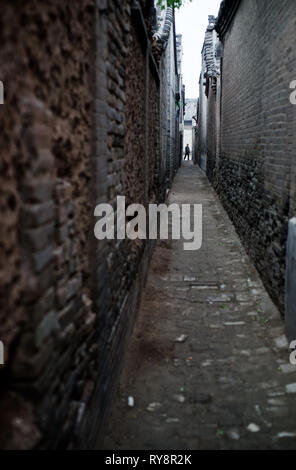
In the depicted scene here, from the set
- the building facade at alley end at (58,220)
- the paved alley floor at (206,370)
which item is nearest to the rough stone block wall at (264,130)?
the paved alley floor at (206,370)

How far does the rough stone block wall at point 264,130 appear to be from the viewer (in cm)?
477

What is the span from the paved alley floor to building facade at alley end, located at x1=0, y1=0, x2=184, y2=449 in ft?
1.36

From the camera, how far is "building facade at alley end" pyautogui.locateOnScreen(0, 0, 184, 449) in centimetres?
157

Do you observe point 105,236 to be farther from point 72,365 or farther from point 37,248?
point 37,248

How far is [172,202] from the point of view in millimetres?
13336

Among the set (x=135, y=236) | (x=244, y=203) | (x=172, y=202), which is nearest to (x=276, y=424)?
(x=135, y=236)

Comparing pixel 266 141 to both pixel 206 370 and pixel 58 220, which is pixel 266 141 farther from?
pixel 58 220

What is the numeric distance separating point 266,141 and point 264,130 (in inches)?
8.6

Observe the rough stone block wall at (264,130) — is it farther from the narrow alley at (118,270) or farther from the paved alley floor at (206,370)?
the paved alley floor at (206,370)

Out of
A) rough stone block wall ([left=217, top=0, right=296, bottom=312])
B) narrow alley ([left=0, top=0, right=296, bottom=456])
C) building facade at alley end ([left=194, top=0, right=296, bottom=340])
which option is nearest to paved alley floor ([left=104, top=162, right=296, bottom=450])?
narrow alley ([left=0, top=0, right=296, bottom=456])

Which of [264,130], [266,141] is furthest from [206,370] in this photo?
[264,130]

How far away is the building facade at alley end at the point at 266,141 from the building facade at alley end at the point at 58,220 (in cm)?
202

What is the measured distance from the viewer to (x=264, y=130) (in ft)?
19.6

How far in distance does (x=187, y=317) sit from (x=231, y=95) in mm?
6716
